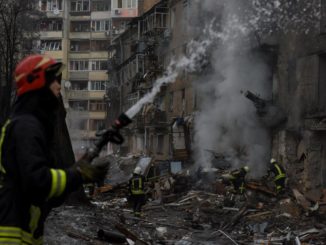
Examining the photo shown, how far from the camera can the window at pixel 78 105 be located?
65250 mm

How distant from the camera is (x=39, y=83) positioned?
11.4 ft

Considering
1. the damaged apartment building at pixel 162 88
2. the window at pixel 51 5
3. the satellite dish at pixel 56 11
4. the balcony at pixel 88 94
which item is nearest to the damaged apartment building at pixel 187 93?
the damaged apartment building at pixel 162 88

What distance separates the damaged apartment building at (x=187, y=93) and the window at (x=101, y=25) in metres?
5.73

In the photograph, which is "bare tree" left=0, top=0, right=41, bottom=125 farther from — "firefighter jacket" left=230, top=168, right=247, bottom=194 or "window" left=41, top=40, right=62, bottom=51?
"window" left=41, top=40, right=62, bottom=51

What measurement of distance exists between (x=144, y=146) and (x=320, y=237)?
3091cm

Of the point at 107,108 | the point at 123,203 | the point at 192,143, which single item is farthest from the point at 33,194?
the point at 107,108

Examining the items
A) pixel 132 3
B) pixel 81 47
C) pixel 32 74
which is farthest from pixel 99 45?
pixel 32 74

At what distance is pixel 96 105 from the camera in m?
65.0

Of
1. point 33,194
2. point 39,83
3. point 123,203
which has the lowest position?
point 123,203

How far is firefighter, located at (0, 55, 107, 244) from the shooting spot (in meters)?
3.24

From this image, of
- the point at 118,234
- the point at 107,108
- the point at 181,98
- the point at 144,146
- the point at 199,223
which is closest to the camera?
the point at 118,234

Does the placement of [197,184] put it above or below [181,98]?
below

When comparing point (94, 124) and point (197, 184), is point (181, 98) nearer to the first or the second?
point (197, 184)

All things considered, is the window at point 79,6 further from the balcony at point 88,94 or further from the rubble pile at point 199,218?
the rubble pile at point 199,218
